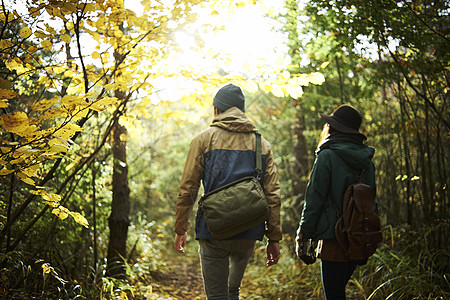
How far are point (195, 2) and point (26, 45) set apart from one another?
193 cm

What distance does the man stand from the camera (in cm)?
255

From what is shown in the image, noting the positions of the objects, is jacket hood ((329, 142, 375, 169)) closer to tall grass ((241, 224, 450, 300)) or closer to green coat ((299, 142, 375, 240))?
green coat ((299, 142, 375, 240))

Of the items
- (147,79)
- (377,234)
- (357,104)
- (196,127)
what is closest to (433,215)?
(377,234)

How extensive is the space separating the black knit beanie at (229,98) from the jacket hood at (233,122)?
60 millimetres

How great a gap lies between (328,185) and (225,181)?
78 cm

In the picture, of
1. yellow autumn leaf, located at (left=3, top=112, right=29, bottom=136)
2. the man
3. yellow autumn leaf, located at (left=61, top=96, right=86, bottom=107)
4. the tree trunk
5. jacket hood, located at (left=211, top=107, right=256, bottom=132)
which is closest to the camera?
yellow autumn leaf, located at (left=3, top=112, right=29, bottom=136)

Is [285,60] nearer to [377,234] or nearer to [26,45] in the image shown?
[377,234]

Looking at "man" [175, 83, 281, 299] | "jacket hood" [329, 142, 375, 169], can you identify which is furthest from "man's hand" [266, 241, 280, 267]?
"jacket hood" [329, 142, 375, 169]

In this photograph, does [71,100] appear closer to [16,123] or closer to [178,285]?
[16,123]

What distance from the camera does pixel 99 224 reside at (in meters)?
5.20

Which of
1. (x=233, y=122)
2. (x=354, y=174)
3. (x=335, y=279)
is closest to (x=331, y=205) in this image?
(x=354, y=174)

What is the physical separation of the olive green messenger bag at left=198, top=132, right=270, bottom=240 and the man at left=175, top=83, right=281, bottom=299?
0.10m

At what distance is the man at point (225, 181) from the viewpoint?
2.55 meters

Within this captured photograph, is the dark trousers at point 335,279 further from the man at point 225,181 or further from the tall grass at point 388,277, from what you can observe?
the tall grass at point 388,277
